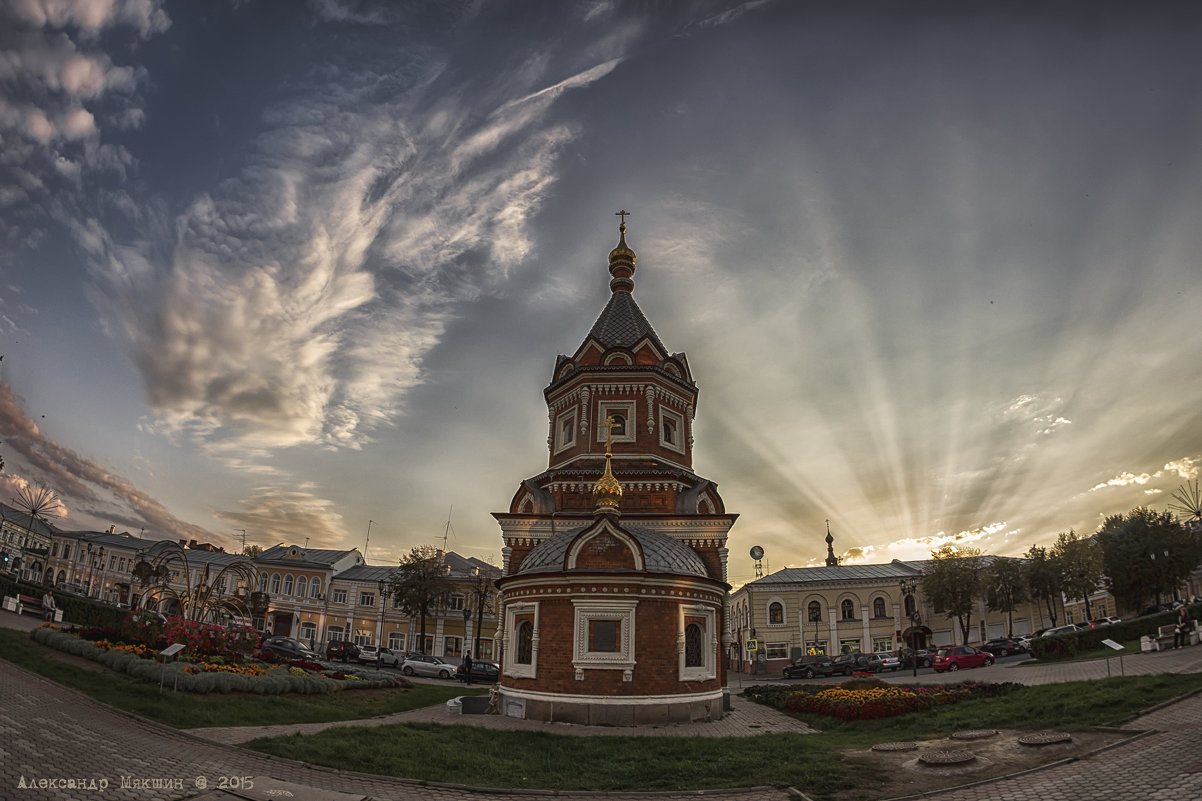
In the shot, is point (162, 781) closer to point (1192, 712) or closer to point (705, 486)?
point (1192, 712)

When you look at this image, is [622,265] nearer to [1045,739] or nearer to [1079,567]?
[1045,739]

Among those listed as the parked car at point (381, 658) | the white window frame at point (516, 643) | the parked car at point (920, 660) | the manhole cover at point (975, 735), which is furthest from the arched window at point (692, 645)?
the parked car at point (381, 658)

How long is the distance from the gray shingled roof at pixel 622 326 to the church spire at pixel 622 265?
2.00ft

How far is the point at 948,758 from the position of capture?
1127 centimetres

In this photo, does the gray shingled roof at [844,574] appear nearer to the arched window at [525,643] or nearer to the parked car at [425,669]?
the parked car at [425,669]

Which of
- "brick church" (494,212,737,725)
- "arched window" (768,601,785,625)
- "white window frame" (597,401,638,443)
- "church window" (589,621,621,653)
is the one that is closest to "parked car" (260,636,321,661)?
"brick church" (494,212,737,725)

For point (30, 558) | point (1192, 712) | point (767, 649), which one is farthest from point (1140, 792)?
point (30, 558)


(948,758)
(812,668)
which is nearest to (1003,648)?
(812,668)

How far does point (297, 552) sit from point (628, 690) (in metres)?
48.8

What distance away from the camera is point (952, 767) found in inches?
440

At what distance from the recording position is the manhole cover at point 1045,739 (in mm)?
11531

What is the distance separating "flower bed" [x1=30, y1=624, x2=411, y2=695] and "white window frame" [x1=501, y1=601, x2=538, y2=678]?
218 inches

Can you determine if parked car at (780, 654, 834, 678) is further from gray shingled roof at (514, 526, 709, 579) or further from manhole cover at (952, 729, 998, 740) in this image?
manhole cover at (952, 729, 998, 740)

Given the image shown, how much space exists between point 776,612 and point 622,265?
104 feet
